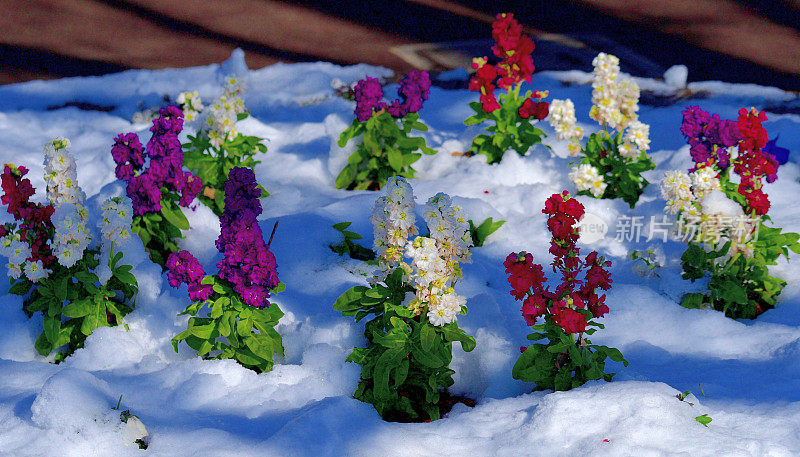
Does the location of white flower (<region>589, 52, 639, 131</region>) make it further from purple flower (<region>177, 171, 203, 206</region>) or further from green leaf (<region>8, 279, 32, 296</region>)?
green leaf (<region>8, 279, 32, 296</region>)

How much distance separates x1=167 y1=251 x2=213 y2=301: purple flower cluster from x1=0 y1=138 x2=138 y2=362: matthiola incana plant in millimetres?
471

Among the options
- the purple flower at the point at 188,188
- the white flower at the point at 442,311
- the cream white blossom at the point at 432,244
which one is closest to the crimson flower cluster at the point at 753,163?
the cream white blossom at the point at 432,244

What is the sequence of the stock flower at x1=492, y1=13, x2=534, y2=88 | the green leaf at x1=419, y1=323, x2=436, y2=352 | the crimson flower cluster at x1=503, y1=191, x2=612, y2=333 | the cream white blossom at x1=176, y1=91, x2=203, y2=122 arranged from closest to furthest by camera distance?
1. the crimson flower cluster at x1=503, y1=191, x2=612, y2=333
2. the green leaf at x1=419, y1=323, x2=436, y2=352
3. the cream white blossom at x1=176, y1=91, x2=203, y2=122
4. the stock flower at x1=492, y1=13, x2=534, y2=88

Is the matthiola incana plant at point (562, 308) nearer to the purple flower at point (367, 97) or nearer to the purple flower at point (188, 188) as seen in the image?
the purple flower at point (188, 188)

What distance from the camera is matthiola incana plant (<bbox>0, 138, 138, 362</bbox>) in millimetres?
3240

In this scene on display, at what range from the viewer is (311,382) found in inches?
122

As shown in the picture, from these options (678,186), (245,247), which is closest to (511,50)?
(678,186)

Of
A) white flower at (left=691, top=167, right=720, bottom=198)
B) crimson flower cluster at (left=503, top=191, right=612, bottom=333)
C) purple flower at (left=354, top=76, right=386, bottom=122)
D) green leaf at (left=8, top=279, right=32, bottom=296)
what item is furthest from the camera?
purple flower at (left=354, top=76, right=386, bottom=122)

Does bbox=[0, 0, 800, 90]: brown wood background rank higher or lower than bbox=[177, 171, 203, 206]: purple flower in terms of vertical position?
higher

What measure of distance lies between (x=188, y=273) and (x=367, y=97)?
6.56 feet

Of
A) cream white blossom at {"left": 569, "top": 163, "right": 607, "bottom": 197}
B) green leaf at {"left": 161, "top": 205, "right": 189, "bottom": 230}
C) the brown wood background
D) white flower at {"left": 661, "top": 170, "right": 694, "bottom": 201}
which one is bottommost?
green leaf at {"left": 161, "top": 205, "right": 189, "bottom": 230}

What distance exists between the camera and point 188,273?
9.80ft

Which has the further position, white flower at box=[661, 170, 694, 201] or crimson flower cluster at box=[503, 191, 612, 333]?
white flower at box=[661, 170, 694, 201]

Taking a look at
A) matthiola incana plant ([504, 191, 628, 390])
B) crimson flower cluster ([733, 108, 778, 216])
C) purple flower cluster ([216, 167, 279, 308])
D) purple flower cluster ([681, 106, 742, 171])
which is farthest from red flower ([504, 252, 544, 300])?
purple flower cluster ([681, 106, 742, 171])
